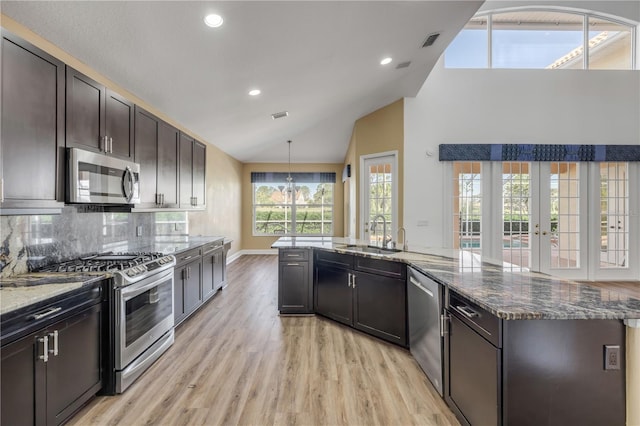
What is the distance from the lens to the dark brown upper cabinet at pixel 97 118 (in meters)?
1.91

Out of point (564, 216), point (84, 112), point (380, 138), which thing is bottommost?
point (564, 216)

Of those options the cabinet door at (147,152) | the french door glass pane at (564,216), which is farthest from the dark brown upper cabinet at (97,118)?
the french door glass pane at (564,216)

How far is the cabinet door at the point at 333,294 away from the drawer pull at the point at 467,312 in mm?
1457

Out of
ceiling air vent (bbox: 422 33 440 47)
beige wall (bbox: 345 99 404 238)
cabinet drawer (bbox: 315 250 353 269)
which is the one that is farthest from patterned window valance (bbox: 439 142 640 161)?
cabinet drawer (bbox: 315 250 353 269)

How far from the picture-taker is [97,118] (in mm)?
2145

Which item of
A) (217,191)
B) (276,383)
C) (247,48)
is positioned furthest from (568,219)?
(217,191)

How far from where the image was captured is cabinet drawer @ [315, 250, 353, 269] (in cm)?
299

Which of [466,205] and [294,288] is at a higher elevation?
[466,205]

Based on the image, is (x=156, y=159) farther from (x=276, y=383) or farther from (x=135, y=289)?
(x=276, y=383)

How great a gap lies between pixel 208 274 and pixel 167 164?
→ 152 centimetres

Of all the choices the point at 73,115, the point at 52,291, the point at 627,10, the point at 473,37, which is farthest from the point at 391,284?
the point at 627,10

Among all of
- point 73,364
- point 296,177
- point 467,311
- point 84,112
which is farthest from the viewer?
point 296,177

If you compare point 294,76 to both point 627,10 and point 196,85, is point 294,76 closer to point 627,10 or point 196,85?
point 196,85

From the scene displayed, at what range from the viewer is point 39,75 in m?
1.66
